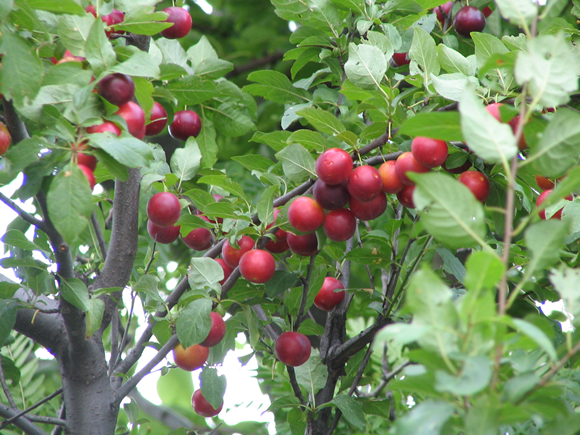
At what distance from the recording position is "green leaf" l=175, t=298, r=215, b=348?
45.1 inches

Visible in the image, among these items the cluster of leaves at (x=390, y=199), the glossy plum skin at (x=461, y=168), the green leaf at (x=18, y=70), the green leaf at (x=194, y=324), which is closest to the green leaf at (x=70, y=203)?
the cluster of leaves at (x=390, y=199)

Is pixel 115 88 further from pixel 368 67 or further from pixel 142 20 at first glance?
pixel 368 67

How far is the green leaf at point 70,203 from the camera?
796 millimetres

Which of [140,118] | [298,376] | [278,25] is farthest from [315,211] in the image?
[278,25]

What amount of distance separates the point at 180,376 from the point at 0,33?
236cm

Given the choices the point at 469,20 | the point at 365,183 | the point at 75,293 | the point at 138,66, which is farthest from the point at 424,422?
the point at 469,20

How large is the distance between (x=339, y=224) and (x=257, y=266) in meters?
0.20

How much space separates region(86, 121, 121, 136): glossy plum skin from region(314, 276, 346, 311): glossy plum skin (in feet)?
2.47

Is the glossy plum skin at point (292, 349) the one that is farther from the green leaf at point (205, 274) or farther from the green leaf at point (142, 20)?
the green leaf at point (142, 20)

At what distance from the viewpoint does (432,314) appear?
556mm

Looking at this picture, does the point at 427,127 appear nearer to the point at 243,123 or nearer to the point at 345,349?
the point at 345,349

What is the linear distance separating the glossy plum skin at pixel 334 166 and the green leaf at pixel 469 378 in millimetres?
585

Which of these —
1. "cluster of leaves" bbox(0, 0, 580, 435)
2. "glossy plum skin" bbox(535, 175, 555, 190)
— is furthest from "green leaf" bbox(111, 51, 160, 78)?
"glossy plum skin" bbox(535, 175, 555, 190)

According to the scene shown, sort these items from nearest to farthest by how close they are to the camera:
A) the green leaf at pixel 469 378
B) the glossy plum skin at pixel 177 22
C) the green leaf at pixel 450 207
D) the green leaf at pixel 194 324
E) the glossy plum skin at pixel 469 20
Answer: the green leaf at pixel 469 378, the green leaf at pixel 450 207, the green leaf at pixel 194 324, the glossy plum skin at pixel 177 22, the glossy plum skin at pixel 469 20
